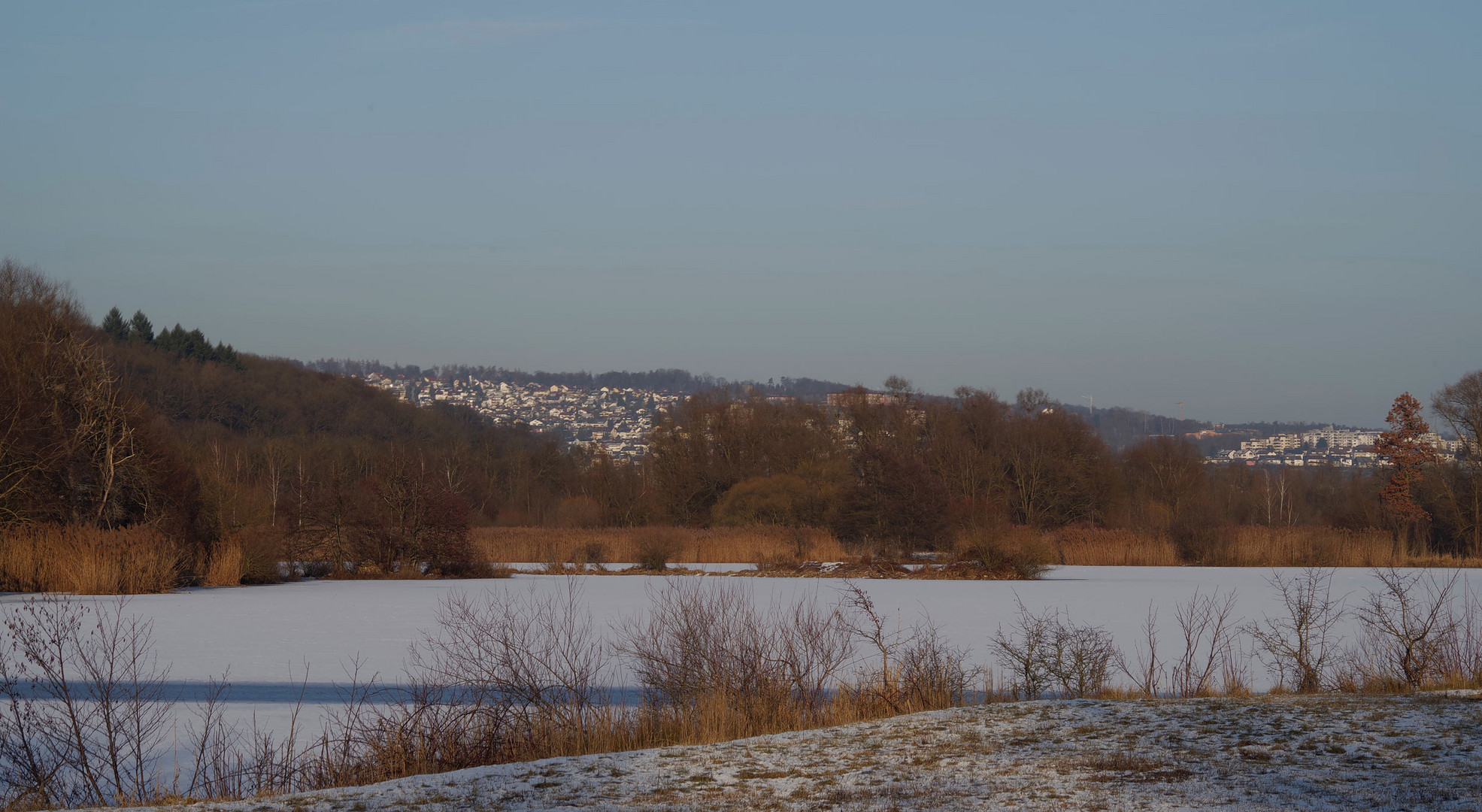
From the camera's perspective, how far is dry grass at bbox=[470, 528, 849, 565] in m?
29.9

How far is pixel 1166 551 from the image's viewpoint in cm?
2964

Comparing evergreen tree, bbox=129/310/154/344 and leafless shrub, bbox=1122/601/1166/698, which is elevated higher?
evergreen tree, bbox=129/310/154/344

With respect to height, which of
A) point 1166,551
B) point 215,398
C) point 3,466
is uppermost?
point 215,398

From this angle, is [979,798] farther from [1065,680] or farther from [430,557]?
[430,557]

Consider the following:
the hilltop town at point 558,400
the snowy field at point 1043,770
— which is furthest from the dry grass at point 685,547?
the hilltop town at point 558,400

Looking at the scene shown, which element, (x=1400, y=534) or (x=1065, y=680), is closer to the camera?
(x=1065, y=680)

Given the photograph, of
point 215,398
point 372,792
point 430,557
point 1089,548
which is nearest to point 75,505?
point 430,557

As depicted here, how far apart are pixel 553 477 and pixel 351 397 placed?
21591 mm

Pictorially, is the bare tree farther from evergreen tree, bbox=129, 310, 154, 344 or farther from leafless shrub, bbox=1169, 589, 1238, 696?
evergreen tree, bbox=129, 310, 154, 344

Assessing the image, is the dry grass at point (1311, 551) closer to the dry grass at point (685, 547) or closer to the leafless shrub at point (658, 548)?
the dry grass at point (685, 547)

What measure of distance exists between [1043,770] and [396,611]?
13697 millimetres

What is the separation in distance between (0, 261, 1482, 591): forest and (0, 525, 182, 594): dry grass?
53 mm

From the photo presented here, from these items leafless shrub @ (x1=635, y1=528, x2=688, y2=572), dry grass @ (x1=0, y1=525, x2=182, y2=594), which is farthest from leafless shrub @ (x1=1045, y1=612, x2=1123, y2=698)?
leafless shrub @ (x1=635, y1=528, x2=688, y2=572)

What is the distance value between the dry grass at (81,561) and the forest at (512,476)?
53mm
